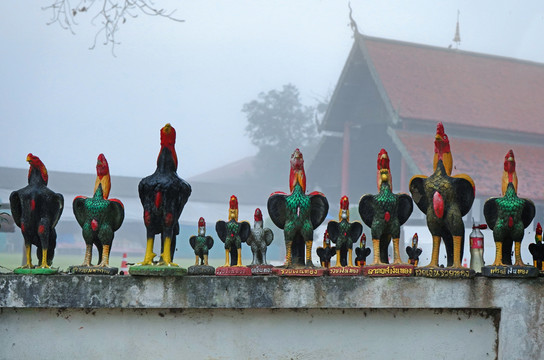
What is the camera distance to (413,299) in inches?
181

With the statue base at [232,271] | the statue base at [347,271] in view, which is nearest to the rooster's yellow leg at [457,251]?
the statue base at [347,271]

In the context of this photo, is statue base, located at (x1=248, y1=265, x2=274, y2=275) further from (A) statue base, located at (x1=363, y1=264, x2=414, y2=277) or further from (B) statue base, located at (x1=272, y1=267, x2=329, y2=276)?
(A) statue base, located at (x1=363, y1=264, x2=414, y2=277)

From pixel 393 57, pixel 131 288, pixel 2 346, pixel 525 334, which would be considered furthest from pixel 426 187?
pixel 393 57

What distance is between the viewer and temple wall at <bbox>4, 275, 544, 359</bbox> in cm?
458

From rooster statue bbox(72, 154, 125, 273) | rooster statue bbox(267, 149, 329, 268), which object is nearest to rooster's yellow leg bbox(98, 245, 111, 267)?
rooster statue bbox(72, 154, 125, 273)

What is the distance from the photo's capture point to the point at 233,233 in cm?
582

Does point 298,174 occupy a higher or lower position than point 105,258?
higher

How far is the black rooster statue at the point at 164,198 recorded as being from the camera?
476 centimetres

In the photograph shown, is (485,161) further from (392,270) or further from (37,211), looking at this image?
(37,211)

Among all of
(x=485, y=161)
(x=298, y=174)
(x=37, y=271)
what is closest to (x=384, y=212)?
(x=298, y=174)

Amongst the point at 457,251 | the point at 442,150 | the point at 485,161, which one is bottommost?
the point at 457,251

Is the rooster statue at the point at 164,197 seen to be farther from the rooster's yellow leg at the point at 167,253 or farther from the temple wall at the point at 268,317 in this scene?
the temple wall at the point at 268,317

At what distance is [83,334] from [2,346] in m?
0.50

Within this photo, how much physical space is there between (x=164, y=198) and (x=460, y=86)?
1989 cm
